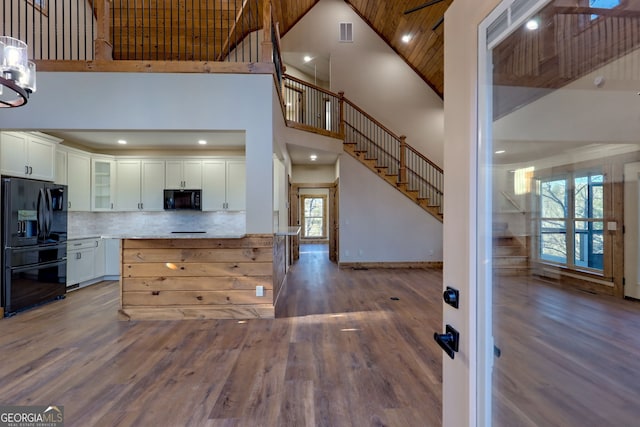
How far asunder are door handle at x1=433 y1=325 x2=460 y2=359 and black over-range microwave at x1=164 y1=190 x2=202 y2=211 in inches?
210

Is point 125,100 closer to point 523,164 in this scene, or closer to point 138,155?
point 138,155

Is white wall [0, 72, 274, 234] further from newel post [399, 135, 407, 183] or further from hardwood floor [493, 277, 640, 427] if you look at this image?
newel post [399, 135, 407, 183]

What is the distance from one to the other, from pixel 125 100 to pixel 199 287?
8.15 feet

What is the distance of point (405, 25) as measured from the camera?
7.26m

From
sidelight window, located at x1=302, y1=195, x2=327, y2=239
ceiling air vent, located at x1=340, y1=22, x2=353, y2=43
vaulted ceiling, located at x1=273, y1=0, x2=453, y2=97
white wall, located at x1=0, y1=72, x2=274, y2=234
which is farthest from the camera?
sidelight window, located at x1=302, y1=195, x2=327, y2=239

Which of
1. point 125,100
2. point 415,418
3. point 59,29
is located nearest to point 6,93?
point 125,100

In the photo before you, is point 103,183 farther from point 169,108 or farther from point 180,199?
point 169,108

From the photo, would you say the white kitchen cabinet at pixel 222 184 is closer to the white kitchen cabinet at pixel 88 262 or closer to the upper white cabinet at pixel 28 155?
the white kitchen cabinet at pixel 88 262

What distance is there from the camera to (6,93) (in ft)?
11.5

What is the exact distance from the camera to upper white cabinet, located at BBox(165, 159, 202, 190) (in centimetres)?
560

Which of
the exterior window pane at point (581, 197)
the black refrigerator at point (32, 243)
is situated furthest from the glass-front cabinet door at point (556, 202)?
the black refrigerator at point (32, 243)

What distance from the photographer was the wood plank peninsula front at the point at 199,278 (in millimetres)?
3652

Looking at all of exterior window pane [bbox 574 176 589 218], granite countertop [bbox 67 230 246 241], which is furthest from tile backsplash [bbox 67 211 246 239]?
exterior window pane [bbox 574 176 589 218]

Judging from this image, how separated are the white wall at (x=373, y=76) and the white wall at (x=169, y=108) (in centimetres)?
487
